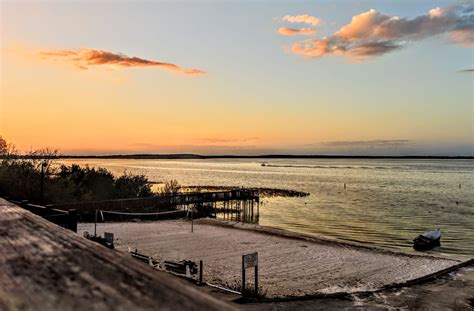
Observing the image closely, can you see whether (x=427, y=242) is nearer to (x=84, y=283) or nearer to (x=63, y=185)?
(x=63, y=185)

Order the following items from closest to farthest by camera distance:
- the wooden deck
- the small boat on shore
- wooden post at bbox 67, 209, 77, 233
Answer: the wooden deck, wooden post at bbox 67, 209, 77, 233, the small boat on shore

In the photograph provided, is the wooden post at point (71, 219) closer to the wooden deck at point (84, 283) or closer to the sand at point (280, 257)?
the wooden deck at point (84, 283)

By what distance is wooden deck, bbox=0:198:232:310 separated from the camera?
50.4 inches

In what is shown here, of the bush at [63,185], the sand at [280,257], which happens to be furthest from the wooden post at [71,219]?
the bush at [63,185]

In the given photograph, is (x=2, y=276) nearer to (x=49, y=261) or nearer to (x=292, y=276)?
A: (x=49, y=261)

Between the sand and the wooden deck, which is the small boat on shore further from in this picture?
the wooden deck

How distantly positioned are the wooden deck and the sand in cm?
1495

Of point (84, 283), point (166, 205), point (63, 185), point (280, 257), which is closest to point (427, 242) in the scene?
point (280, 257)

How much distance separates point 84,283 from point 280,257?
23.3m

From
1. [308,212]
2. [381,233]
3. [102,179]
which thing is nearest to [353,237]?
[381,233]

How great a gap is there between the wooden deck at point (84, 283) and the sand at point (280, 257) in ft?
49.1

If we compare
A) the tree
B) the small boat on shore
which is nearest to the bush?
the tree

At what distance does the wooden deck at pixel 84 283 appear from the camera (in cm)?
128

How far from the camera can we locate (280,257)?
78.6 ft
